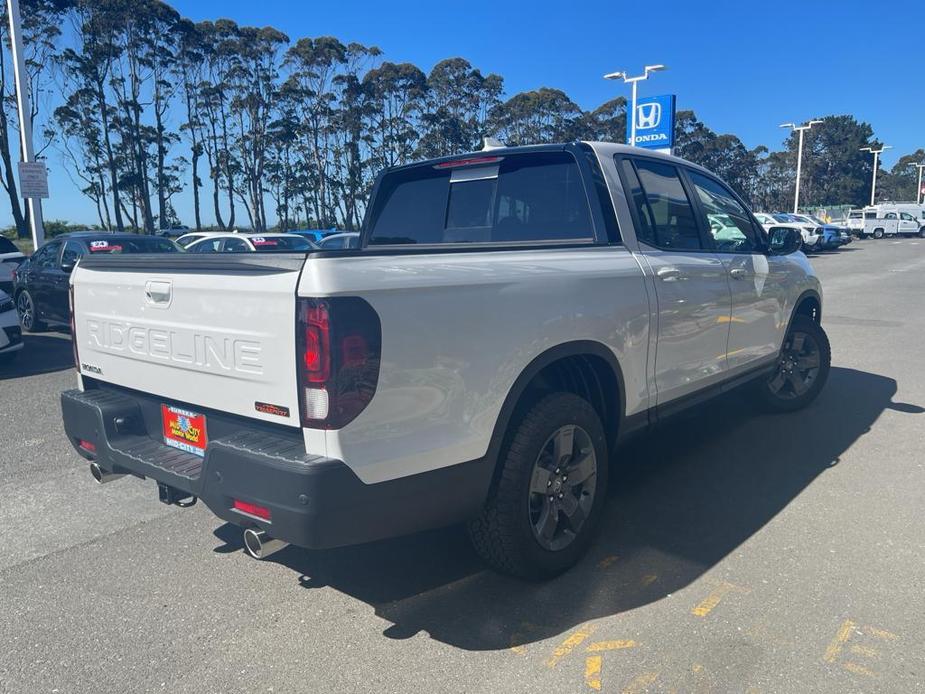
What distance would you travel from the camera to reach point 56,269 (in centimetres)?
1053

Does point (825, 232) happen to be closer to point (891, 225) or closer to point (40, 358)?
point (891, 225)

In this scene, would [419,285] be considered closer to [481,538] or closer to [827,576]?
[481,538]

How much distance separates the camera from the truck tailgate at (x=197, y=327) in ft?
8.14

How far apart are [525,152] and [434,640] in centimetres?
256

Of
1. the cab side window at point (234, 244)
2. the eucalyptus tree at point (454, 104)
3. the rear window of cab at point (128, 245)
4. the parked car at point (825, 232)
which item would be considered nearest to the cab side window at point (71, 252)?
the rear window of cab at point (128, 245)

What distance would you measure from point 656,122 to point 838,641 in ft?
83.7

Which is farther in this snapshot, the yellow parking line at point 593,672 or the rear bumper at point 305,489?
the yellow parking line at point 593,672

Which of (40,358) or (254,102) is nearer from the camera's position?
(40,358)

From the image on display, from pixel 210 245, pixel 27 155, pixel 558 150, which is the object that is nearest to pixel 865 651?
pixel 558 150

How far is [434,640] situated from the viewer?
9.46ft

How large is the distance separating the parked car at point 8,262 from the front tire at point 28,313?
1147mm

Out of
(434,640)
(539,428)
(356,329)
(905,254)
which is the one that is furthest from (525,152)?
(905,254)

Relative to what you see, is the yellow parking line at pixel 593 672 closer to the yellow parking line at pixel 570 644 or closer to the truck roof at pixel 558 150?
the yellow parking line at pixel 570 644

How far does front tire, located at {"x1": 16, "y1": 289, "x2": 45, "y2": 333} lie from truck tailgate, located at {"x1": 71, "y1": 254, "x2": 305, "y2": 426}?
9.02 metres
